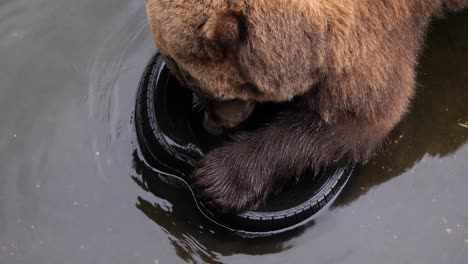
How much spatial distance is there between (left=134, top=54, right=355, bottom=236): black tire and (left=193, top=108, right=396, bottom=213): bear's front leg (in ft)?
0.29

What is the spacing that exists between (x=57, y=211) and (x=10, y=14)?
1513 millimetres

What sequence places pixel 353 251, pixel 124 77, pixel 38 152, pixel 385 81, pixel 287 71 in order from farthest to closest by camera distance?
pixel 124 77, pixel 38 152, pixel 353 251, pixel 385 81, pixel 287 71

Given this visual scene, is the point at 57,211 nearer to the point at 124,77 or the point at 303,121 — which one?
the point at 124,77

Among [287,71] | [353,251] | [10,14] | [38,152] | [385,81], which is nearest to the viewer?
[287,71]

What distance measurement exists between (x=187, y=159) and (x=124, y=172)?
1.47 feet

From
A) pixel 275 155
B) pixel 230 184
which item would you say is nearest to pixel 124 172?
pixel 230 184

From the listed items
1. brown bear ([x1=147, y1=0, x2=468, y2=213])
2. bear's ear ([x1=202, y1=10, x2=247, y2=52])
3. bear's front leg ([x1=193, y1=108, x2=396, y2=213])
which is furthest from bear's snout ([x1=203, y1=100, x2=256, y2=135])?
bear's ear ([x1=202, y1=10, x2=247, y2=52])

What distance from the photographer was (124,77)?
4.20 m

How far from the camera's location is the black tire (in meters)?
3.57

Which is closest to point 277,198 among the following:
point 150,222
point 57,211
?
point 150,222

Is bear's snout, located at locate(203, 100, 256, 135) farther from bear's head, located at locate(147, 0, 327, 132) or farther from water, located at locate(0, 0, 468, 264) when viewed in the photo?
water, located at locate(0, 0, 468, 264)

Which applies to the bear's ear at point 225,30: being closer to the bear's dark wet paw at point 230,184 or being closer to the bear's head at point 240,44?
the bear's head at point 240,44

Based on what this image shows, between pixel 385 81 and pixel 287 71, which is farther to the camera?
pixel 385 81

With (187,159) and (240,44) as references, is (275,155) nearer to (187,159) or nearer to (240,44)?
(187,159)
